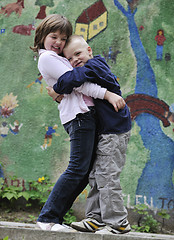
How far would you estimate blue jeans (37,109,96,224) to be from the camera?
2.11 meters

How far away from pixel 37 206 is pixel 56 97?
6.96ft

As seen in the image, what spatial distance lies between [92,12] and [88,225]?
3056 mm

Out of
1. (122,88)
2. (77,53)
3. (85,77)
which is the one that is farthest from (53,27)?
(122,88)

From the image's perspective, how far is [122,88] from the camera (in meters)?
4.11

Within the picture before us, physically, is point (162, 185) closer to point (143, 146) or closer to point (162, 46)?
point (143, 146)

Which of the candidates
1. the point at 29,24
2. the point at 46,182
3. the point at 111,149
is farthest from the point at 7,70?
the point at 111,149

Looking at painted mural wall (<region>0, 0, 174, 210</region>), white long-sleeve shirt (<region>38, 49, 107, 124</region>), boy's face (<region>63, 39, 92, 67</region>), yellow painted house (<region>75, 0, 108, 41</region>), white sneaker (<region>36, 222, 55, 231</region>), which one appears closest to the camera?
white sneaker (<region>36, 222, 55, 231</region>)

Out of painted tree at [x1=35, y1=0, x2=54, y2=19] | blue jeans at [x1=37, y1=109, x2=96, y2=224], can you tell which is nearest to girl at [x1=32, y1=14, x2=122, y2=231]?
blue jeans at [x1=37, y1=109, x2=96, y2=224]

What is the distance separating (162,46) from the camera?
4.11m

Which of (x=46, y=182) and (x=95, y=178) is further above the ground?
(x=95, y=178)

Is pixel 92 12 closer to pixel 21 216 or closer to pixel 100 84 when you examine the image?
Result: pixel 100 84

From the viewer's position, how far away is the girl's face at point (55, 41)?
87.6 inches

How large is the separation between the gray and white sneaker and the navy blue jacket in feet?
1.92

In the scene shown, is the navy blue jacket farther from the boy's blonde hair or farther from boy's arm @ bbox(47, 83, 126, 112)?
the boy's blonde hair
